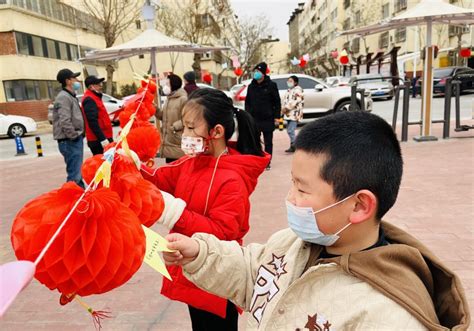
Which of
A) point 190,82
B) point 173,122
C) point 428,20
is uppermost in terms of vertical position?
point 428,20

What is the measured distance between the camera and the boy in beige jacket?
3.27ft

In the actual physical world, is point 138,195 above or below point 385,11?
below

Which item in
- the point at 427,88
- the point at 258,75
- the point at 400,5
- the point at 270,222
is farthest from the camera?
the point at 400,5

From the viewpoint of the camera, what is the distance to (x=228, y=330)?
6.46ft

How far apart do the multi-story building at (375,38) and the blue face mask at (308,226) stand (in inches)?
959

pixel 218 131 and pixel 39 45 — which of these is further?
pixel 39 45

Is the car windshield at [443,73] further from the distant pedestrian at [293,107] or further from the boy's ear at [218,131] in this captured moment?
the boy's ear at [218,131]

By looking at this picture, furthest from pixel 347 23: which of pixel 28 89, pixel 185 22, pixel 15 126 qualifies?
pixel 15 126

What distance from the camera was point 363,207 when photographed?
3.74 ft

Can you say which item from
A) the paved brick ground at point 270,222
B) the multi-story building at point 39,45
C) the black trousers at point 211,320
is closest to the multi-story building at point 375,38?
the multi-story building at point 39,45

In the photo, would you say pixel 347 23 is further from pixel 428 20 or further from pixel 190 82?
pixel 190 82

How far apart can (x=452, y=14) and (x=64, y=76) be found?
6.89m

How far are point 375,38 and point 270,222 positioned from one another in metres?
44.5

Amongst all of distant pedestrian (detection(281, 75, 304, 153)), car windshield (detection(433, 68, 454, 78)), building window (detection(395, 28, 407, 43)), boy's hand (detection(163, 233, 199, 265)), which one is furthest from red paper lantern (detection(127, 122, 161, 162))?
building window (detection(395, 28, 407, 43))
